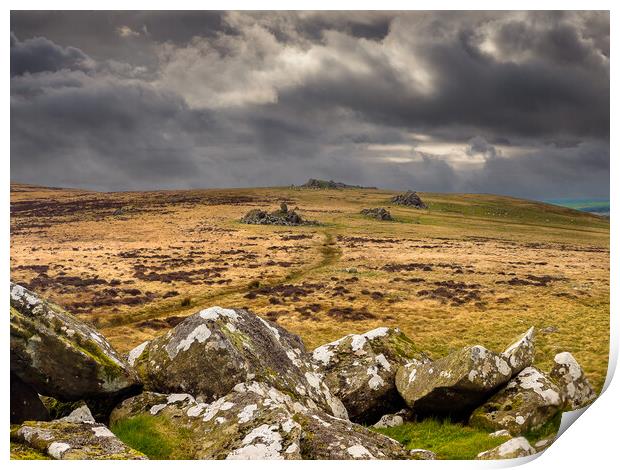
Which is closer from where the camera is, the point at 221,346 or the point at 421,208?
the point at 221,346

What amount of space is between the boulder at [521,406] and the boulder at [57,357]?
9.14m

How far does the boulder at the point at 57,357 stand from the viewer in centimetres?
1076

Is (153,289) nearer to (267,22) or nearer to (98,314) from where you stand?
(98,314)

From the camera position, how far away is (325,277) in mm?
43688

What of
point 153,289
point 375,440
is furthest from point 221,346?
point 153,289

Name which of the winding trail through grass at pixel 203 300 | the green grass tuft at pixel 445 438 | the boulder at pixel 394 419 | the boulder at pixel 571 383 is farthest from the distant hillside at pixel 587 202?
the winding trail through grass at pixel 203 300

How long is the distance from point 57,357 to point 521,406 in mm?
11558

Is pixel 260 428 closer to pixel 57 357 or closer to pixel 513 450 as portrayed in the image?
pixel 57 357

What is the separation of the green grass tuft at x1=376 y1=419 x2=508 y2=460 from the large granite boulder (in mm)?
817

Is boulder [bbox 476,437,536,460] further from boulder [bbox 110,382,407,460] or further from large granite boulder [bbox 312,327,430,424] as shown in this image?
large granite boulder [bbox 312,327,430,424]

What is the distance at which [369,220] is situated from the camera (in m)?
112

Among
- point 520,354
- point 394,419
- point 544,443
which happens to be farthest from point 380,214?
point 544,443

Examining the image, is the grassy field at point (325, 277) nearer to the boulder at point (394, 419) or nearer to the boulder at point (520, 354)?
the boulder at point (520, 354)
